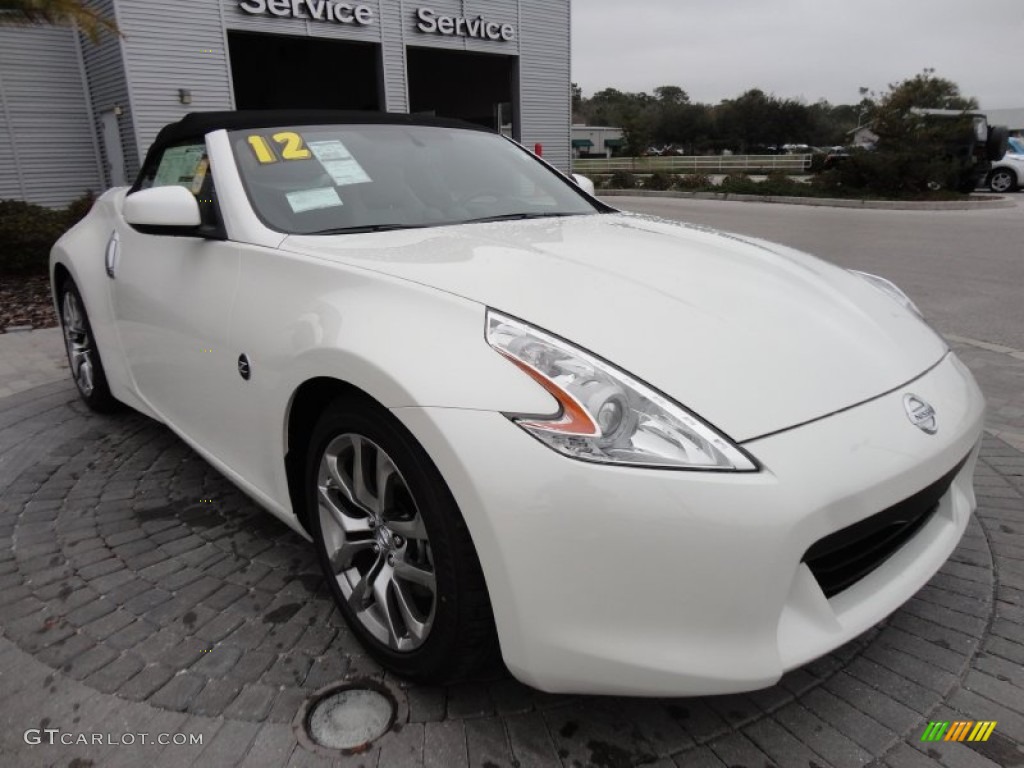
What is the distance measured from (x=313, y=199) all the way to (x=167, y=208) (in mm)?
471

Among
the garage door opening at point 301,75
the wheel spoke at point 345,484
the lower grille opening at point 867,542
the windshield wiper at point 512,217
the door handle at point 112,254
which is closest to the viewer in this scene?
the lower grille opening at point 867,542

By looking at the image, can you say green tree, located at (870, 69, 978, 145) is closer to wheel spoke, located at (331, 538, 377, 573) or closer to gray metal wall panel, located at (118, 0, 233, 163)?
gray metal wall panel, located at (118, 0, 233, 163)

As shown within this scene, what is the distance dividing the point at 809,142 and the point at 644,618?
81312mm

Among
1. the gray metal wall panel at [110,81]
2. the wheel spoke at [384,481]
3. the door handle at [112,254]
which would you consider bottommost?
the wheel spoke at [384,481]

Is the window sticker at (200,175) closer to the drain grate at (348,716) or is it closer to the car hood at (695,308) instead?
the car hood at (695,308)

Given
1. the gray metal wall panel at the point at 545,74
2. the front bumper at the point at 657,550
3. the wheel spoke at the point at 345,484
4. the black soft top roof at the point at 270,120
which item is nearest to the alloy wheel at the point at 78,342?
the black soft top roof at the point at 270,120

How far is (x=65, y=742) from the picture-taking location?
1.75 meters

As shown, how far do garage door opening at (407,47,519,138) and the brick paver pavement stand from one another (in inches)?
740

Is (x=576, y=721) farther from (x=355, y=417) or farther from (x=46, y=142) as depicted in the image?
(x=46, y=142)

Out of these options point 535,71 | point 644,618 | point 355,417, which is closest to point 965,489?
point 644,618

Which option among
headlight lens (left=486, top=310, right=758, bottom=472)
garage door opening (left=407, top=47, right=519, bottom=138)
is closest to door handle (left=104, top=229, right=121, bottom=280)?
headlight lens (left=486, top=310, right=758, bottom=472)

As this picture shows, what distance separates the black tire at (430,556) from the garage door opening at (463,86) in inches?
754

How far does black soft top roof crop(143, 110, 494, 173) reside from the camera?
2799 mm

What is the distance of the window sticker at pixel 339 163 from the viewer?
2.59m
